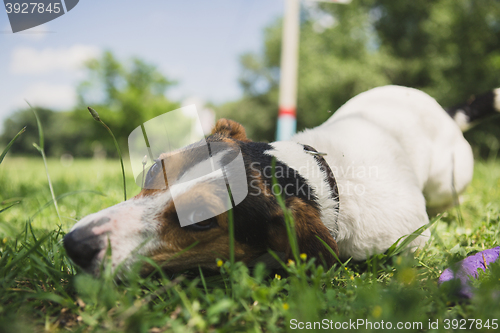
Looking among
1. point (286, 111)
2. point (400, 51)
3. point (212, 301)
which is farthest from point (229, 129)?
point (400, 51)

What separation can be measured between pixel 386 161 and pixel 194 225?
175 centimetres

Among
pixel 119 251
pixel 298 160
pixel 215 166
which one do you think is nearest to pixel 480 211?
pixel 298 160

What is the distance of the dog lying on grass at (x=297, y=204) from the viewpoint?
1.77m

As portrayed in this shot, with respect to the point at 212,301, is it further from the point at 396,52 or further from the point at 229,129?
the point at 396,52

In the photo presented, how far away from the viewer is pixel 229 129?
287 cm

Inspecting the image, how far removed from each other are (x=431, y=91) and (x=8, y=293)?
67.6 feet

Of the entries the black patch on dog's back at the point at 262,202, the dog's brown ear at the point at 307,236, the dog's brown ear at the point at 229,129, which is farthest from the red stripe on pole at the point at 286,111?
the dog's brown ear at the point at 307,236

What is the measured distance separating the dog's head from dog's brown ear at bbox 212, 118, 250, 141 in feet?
2.47

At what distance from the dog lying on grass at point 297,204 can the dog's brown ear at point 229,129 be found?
1cm

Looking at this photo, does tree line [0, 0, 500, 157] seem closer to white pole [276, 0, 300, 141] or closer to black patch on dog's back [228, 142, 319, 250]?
white pole [276, 0, 300, 141]

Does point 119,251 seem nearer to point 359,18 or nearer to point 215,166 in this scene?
point 215,166

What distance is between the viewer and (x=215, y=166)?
6.56 ft

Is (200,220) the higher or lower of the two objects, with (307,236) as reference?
higher

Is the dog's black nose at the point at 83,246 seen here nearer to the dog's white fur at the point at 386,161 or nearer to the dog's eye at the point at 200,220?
the dog's eye at the point at 200,220
